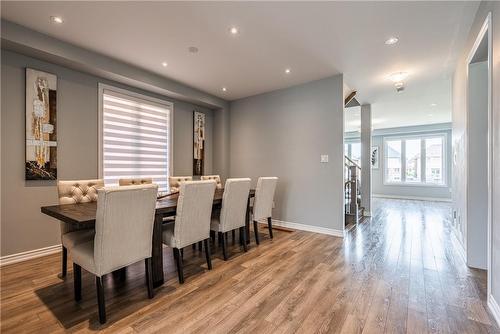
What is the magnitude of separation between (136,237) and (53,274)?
1371 mm

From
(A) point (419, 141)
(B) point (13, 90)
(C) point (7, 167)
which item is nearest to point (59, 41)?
(B) point (13, 90)

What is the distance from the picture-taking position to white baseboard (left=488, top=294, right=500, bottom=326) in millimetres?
1632

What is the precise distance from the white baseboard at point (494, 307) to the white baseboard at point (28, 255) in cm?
448

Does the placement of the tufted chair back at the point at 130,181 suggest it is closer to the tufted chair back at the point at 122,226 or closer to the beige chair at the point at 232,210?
the beige chair at the point at 232,210

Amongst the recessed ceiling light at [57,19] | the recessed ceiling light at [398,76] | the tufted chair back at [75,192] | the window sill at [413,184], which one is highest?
the recessed ceiling light at [57,19]

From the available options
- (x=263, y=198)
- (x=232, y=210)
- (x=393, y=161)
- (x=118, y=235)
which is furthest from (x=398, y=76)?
(x=393, y=161)

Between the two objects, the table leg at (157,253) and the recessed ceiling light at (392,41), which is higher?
the recessed ceiling light at (392,41)

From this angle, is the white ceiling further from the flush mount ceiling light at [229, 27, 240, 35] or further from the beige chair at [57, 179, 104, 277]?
the beige chair at [57, 179, 104, 277]

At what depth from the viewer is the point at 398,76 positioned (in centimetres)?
375

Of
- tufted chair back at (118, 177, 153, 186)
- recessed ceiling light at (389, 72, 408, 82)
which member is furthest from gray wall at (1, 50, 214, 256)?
recessed ceiling light at (389, 72, 408, 82)

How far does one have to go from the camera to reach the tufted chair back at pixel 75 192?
2.38 metres

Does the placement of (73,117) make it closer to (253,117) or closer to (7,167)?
(7,167)

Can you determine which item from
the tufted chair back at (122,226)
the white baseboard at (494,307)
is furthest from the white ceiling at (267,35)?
the white baseboard at (494,307)

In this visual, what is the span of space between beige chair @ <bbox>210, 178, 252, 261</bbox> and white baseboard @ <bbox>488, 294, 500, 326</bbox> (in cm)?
230
